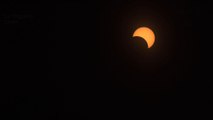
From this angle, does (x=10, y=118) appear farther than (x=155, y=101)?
Yes

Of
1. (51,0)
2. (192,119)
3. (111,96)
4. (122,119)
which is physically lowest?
(192,119)

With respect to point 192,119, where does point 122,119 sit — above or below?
above

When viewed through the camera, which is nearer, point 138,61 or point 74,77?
point 138,61

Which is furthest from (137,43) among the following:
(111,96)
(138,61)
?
(111,96)

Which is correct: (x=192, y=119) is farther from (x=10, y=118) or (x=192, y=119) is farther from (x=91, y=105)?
(x=10, y=118)

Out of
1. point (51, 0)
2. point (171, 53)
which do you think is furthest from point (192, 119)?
point (51, 0)

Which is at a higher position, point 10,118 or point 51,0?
point 51,0

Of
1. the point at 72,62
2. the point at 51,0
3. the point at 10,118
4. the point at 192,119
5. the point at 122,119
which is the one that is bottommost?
the point at 192,119

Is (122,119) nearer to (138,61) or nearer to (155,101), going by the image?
(155,101)
